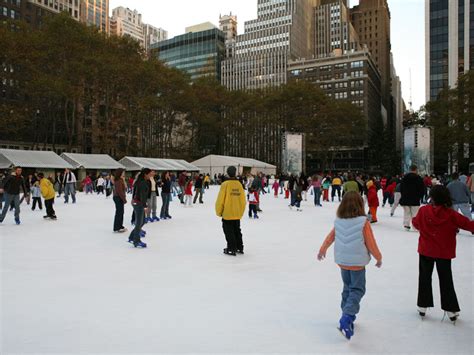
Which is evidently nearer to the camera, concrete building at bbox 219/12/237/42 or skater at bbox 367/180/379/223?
skater at bbox 367/180/379/223

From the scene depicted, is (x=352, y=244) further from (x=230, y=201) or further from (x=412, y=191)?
(x=412, y=191)

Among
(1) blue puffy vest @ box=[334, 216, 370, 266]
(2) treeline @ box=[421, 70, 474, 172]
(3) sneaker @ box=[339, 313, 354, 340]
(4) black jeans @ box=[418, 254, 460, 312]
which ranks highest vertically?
(2) treeline @ box=[421, 70, 474, 172]

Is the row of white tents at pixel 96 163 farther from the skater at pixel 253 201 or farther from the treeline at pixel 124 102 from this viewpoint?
the skater at pixel 253 201

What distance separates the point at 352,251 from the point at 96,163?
35756 millimetres

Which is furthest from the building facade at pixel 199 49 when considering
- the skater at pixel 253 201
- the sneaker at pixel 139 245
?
the sneaker at pixel 139 245

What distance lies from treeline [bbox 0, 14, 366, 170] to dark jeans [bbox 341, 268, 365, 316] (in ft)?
115

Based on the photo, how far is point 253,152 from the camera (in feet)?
264

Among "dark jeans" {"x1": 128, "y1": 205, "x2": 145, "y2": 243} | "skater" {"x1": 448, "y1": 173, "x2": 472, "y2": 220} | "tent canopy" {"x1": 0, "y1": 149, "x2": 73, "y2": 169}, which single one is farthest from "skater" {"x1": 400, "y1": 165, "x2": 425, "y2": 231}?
"tent canopy" {"x1": 0, "y1": 149, "x2": 73, "y2": 169}

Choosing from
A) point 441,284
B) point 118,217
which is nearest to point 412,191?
point 441,284

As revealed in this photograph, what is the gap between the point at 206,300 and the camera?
436 cm

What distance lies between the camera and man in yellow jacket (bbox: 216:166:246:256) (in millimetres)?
6812

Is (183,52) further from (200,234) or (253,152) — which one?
(200,234)

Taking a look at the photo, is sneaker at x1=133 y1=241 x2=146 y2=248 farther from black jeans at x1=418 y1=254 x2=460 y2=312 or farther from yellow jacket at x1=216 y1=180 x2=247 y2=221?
black jeans at x1=418 y1=254 x2=460 y2=312

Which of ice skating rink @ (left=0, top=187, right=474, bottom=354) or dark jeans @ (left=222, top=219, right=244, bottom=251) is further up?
dark jeans @ (left=222, top=219, right=244, bottom=251)
